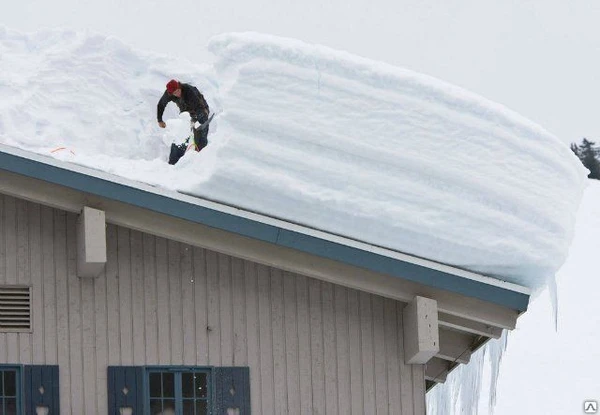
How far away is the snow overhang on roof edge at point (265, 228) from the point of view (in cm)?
1557

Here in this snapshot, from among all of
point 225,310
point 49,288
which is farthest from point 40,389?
point 225,310

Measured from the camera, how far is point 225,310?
16297 mm

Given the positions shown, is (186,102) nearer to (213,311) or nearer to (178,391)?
(213,311)

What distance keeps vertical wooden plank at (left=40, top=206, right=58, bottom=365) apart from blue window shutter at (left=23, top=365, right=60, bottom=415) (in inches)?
5.0

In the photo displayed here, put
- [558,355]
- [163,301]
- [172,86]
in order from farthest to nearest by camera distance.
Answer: [558,355] < [172,86] < [163,301]

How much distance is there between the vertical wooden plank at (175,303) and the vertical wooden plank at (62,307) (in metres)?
0.82

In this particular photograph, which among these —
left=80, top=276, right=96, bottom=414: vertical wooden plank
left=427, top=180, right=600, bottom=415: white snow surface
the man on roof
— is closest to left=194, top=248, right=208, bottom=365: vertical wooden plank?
left=80, top=276, right=96, bottom=414: vertical wooden plank

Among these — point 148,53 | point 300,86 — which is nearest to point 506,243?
point 300,86

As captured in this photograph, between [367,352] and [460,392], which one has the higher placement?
[460,392]

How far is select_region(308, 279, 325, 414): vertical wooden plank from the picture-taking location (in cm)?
1627

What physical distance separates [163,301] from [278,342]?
97 cm

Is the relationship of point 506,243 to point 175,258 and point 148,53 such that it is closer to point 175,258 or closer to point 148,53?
point 175,258

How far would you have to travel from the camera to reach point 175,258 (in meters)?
16.3

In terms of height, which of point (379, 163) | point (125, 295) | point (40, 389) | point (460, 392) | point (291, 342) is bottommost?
point (40, 389)
